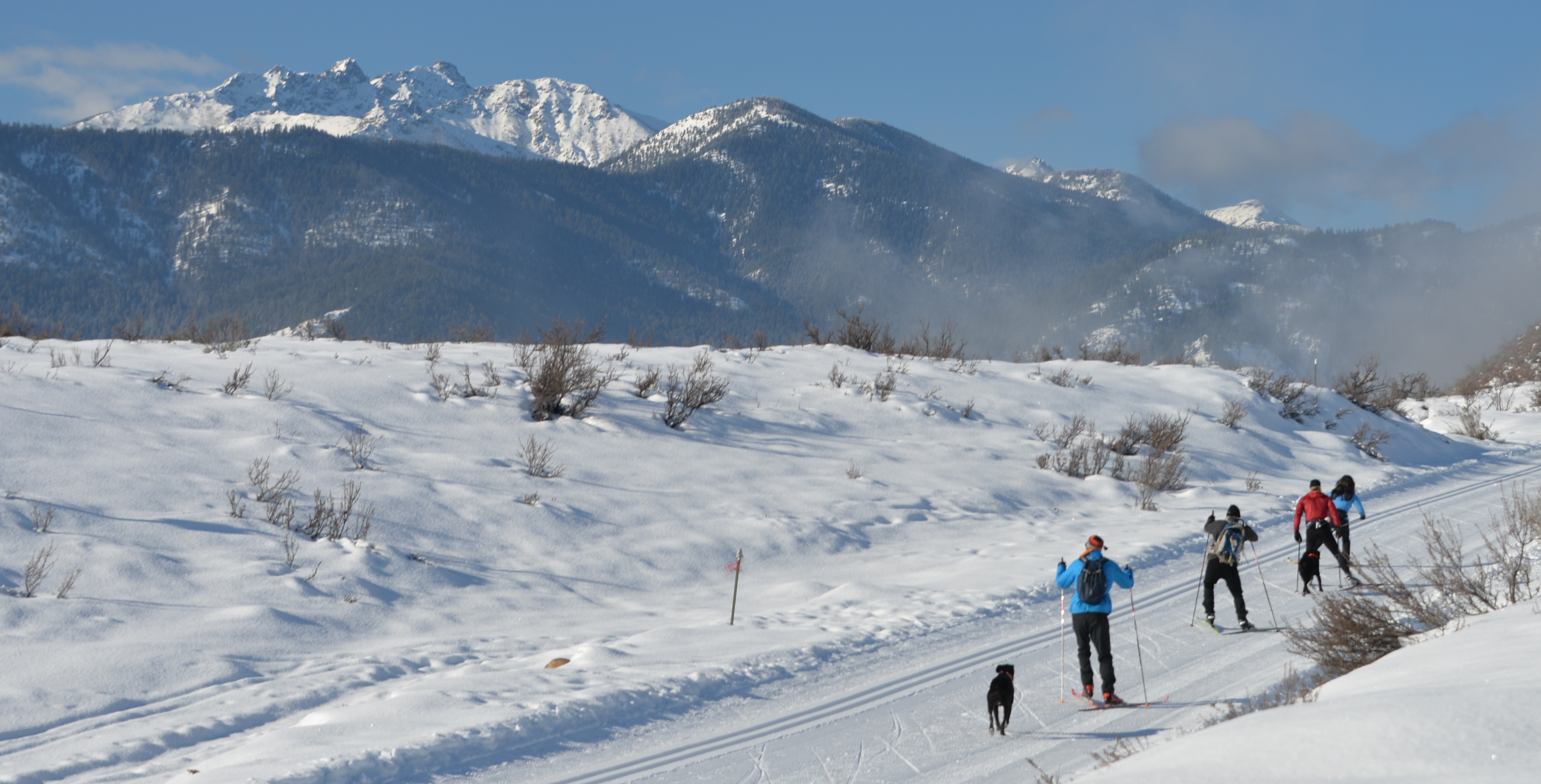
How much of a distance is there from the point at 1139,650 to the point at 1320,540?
4443 mm

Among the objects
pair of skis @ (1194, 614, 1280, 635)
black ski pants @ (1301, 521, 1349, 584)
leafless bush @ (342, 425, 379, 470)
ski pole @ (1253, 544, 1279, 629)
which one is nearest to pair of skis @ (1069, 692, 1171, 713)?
pair of skis @ (1194, 614, 1280, 635)

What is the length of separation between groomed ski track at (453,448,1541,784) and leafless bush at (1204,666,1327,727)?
0.51 ft

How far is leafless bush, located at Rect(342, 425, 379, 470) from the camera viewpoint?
11289mm

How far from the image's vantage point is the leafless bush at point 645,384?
16.5 meters

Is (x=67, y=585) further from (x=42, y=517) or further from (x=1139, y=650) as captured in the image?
(x=1139, y=650)

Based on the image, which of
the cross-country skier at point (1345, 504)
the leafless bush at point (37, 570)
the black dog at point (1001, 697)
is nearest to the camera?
the black dog at point (1001, 697)

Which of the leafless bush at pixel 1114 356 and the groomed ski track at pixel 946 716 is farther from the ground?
the leafless bush at pixel 1114 356

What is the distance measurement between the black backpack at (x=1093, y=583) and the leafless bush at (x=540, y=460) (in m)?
7.82

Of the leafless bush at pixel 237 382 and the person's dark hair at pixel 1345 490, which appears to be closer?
the person's dark hair at pixel 1345 490

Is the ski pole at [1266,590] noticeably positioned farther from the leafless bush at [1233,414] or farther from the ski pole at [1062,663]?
the leafless bush at [1233,414]

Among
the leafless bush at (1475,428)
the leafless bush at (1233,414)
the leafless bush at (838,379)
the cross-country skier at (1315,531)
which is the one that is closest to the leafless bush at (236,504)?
the cross-country skier at (1315,531)

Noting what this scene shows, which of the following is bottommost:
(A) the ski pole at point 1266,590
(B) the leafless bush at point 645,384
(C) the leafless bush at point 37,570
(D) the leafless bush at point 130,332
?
(A) the ski pole at point 1266,590

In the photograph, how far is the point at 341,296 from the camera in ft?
479

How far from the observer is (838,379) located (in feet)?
64.5
